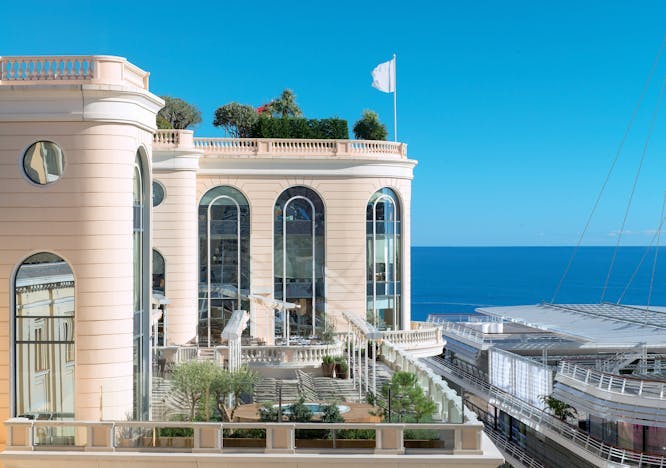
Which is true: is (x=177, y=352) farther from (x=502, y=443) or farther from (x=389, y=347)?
(x=502, y=443)

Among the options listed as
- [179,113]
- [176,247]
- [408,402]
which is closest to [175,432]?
[408,402]

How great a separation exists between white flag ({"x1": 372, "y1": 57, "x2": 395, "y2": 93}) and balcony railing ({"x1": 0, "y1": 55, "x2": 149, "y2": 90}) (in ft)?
74.3

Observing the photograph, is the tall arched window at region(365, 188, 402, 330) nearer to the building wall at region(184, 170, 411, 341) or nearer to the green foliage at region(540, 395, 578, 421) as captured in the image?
the building wall at region(184, 170, 411, 341)

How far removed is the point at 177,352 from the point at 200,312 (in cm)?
599

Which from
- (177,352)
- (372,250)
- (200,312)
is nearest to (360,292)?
(372,250)

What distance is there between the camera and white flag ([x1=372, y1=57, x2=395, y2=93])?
39.3 meters

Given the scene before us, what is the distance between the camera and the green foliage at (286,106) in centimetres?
5167

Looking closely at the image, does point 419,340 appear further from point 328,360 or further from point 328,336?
point 328,360

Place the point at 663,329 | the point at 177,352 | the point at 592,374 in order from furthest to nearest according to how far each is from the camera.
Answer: the point at 663,329 → the point at 592,374 → the point at 177,352

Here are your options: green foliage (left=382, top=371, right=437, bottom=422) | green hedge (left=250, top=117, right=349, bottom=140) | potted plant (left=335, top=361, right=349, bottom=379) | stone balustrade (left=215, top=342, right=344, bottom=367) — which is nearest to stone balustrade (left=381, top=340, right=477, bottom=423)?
green foliage (left=382, top=371, right=437, bottom=422)

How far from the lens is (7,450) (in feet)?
54.0

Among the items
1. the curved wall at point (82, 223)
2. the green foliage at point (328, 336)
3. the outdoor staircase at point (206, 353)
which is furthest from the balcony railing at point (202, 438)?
the green foliage at point (328, 336)

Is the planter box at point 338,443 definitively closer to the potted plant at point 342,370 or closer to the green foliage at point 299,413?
the green foliage at point 299,413

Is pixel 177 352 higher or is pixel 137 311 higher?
pixel 137 311
